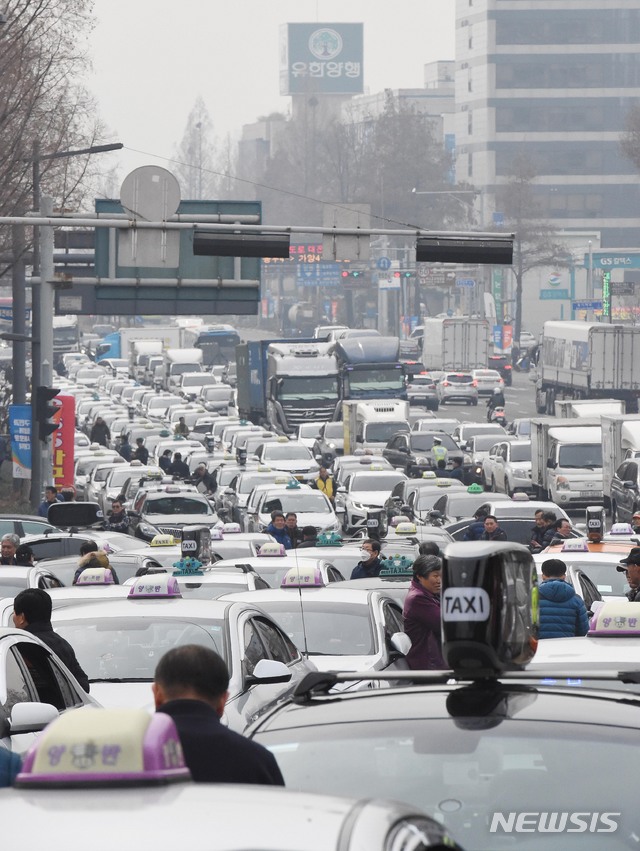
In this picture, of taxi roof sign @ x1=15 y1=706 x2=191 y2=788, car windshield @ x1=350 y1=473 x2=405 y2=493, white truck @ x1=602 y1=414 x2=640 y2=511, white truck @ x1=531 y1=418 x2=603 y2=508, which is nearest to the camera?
taxi roof sign @ x1=15 y1=706 x2=191 y2=788

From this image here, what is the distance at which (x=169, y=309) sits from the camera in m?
39.7

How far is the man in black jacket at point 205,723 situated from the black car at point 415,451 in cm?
3989

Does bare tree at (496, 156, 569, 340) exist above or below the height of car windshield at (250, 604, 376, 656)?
above

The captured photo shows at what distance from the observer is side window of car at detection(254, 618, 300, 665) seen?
994 cm

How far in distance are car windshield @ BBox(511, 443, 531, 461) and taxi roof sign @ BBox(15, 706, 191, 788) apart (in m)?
41.0

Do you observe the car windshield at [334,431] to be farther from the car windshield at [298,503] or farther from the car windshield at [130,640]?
the car windshield at [130,640]

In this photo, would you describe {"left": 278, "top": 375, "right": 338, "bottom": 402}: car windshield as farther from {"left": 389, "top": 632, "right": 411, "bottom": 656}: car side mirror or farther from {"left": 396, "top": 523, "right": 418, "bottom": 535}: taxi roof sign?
{"left": 389, "top": 632, "right": 411, "bottom": 656}: car side mirror

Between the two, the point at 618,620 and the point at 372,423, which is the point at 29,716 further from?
the point at 372,423

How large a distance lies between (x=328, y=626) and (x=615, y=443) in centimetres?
2729

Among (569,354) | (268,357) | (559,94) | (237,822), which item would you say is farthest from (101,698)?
(559,94)

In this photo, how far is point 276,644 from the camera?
10078mm

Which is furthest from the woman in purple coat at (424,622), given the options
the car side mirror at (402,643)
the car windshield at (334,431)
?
the car windshield at (334,431)

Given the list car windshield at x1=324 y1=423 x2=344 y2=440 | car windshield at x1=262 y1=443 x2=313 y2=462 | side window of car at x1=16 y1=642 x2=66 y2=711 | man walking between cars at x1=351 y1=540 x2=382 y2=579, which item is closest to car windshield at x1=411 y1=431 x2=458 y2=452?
car windshield at x1=262 y1=443 x2=313 y2=462

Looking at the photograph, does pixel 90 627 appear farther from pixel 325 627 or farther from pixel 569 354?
pixel 569 354
